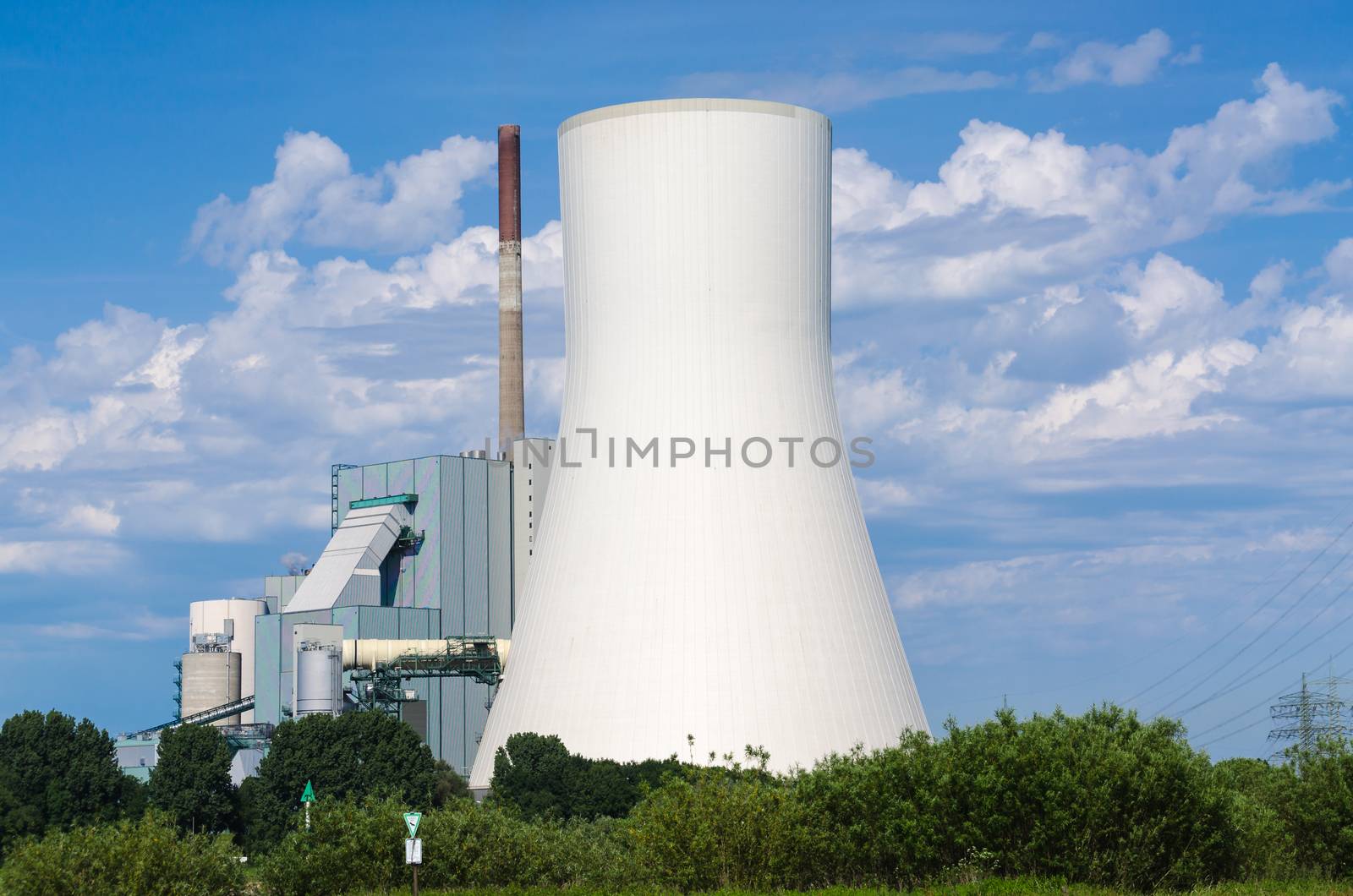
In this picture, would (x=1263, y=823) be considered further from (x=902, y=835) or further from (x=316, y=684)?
(x=316, y=684)

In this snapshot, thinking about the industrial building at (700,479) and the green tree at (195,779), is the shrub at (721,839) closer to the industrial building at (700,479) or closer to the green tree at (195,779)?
the industrial building at (700,479)

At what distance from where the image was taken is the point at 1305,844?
67.8 ft

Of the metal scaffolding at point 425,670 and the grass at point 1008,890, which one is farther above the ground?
the metal scaffolding at point 425,670

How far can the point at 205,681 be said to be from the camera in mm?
47281

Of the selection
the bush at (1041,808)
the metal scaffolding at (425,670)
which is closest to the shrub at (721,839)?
the bush at (1041,808)

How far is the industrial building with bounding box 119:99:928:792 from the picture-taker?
26.5 metres

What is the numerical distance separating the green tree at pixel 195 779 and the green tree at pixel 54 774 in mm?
1317

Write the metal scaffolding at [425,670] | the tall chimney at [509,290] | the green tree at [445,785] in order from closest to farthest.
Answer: the green tree at [445,785], the metal scaffolding at [425,670], the tall chimney at [509,290]

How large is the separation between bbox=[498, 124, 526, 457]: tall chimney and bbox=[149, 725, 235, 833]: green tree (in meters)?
12.9

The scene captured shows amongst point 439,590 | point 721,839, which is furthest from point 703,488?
point 439,590

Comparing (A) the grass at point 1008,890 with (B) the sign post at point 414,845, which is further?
(B) the sign post at point 414,845

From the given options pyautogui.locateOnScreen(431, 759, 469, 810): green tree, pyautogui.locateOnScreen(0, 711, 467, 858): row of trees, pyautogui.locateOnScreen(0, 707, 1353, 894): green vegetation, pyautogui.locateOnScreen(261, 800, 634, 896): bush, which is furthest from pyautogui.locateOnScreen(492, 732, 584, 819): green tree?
pyautogui.locateOnScreen(261, 800, 634, 896): bush

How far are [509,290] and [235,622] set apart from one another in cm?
1312

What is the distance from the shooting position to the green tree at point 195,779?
35.6 metres
